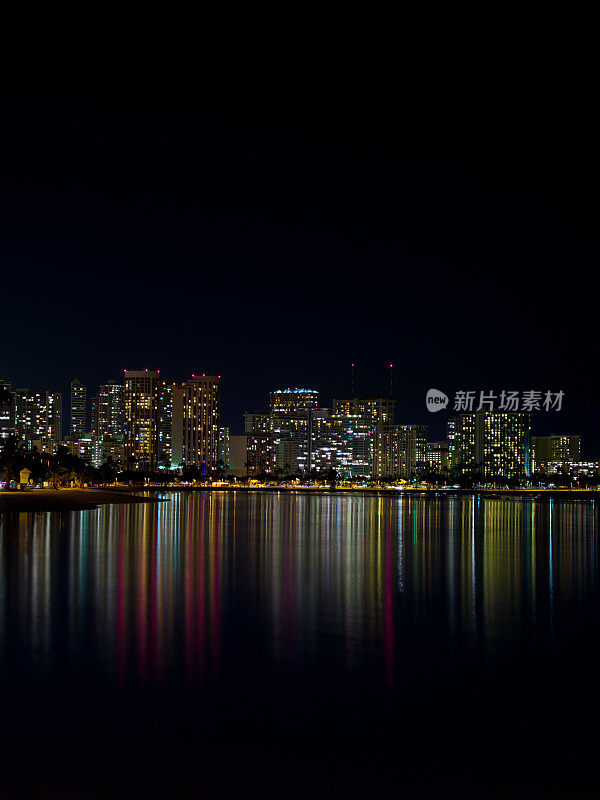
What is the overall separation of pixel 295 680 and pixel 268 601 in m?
8.19

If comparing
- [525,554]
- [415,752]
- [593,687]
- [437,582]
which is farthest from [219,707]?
[525,554]

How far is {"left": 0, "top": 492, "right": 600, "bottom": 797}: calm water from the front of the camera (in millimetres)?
9102

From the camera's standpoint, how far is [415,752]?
9883 mm

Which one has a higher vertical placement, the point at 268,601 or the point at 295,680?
the point at 295,680

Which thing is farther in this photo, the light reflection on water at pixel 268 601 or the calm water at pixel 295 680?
the light reflection on water at pixel 268 601

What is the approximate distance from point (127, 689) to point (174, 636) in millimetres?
3935

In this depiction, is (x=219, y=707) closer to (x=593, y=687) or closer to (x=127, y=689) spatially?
(x=127, y=689)

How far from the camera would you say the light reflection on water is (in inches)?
579

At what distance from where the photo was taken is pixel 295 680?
13.1 metres

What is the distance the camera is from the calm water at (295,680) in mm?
9102

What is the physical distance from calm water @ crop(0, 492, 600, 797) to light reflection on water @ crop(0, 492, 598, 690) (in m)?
0.08

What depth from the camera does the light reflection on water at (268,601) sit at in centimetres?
1470

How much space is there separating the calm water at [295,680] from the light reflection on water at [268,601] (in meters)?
0.08

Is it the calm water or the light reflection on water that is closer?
the calm water
